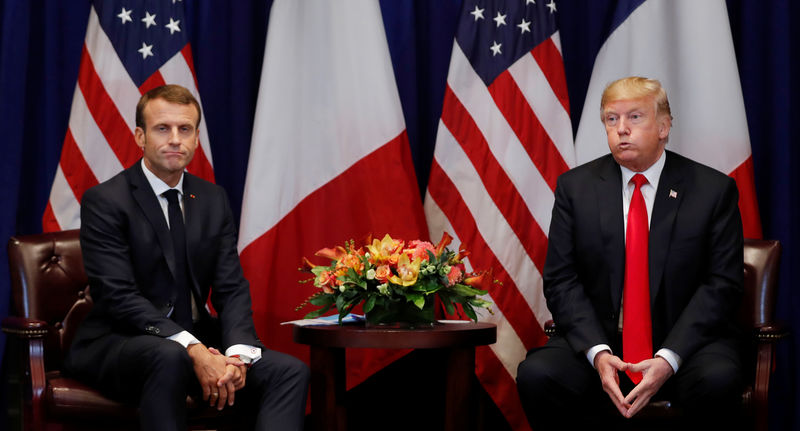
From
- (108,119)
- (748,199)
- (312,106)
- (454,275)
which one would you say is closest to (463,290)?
(454,275)

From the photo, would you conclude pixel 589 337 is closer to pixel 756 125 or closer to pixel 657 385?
pixel 657 385

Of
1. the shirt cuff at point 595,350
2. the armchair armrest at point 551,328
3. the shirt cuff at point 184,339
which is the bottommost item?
the shirt cuff at point 595,350

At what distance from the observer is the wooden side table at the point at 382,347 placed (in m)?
3.38

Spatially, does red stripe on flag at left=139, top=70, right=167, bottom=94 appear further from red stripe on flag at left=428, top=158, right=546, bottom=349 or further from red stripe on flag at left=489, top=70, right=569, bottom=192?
red stripe on flag at left=489, top=70, right=569, bottom=192

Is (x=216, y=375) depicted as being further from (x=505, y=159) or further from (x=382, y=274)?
(x=505, y=159)

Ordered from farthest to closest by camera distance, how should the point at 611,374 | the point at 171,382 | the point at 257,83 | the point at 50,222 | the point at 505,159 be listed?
the point at 257,83 → the point at 505,159 → the point at 50,222 → the point at 611,374 → the point at 171,382

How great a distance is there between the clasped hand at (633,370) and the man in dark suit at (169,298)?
1.07 meters

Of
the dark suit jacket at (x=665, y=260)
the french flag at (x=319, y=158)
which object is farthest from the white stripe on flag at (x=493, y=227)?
the dark suit jacket at (x=665, y=260)

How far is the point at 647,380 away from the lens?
10.2ft

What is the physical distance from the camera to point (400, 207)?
4.30 m

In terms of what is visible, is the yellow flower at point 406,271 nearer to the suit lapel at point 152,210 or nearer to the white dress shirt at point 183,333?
the white dress shirt at point 183,333

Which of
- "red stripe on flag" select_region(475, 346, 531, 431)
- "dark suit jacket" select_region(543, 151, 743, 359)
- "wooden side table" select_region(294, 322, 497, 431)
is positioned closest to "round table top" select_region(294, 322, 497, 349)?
"wooden side table" select_region(294, 322, 497, 431)

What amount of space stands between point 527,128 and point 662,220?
1.12 metres

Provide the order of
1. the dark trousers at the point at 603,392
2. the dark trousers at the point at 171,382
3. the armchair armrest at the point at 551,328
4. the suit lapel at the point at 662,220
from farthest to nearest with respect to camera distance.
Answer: the armchair armrest at the point at 551,328 < the suit lapel at the point at 662,220 < the dark trousers at the point at 603,392 < the dark trousers at the point at 171,382
